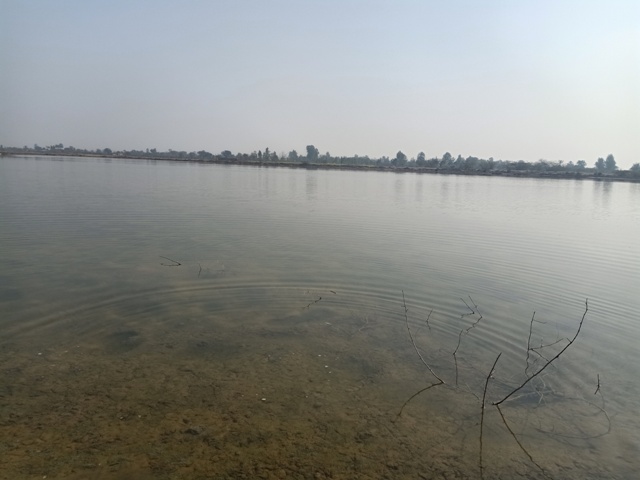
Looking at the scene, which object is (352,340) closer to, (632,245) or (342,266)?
(342,266)

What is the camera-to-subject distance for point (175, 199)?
2634cm

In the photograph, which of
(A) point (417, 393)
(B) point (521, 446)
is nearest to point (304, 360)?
(A) point (417, 393)

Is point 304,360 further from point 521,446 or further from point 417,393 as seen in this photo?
point 521,446

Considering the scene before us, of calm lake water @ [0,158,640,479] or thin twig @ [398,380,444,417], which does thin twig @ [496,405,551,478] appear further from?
thin twig @ [398,380,444,417]

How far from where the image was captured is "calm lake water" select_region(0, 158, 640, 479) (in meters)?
4.57

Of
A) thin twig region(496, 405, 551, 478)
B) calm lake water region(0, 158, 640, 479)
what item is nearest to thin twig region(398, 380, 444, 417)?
calm lake water region(0, 158, 640, 479)

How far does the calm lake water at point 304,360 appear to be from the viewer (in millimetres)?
4570

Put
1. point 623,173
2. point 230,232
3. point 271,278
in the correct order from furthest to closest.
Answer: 1. point 623,173
2. point 230,232
3. point 271,278

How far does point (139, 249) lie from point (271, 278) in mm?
5135

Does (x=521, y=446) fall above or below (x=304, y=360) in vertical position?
below

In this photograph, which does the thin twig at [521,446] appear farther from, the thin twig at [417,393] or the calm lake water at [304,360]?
the thin twig at [417,393]

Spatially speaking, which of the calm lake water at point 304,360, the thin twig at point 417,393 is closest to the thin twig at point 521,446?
the calm lake water at point 304,360

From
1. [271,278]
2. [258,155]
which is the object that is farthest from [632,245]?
[258,155]

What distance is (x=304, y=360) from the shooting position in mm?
6641
